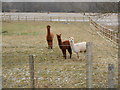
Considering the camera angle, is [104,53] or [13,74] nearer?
[13,74]

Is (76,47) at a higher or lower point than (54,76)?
higher

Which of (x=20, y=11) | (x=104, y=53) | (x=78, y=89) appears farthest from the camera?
(x=20, y=11)

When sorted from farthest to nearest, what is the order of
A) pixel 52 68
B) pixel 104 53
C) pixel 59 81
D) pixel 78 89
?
pixel 104 53, pixel 52 68, pixel 59 81, pixel 78 89

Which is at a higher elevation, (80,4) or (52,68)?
(80,4)

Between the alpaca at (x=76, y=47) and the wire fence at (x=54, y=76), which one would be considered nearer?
the wire fence at (x=54, y=76)

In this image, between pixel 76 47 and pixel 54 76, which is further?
pixel 76 47

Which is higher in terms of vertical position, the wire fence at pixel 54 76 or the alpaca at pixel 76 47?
the alpaca at pixel 76 47

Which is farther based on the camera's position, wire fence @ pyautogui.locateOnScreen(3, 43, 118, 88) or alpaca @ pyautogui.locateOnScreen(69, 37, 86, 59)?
alpaca @ pyautogui.locateOnScreen(69, 37, 86, 59)

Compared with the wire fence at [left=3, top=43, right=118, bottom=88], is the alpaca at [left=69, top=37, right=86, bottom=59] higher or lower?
higher

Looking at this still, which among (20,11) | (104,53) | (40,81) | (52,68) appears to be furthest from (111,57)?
(20,11)

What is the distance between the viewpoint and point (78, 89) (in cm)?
577

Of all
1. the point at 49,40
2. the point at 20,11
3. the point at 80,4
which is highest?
the point at 20,11

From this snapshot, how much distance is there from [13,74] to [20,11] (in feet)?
187

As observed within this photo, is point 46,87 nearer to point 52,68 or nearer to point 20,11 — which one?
point 52,68
